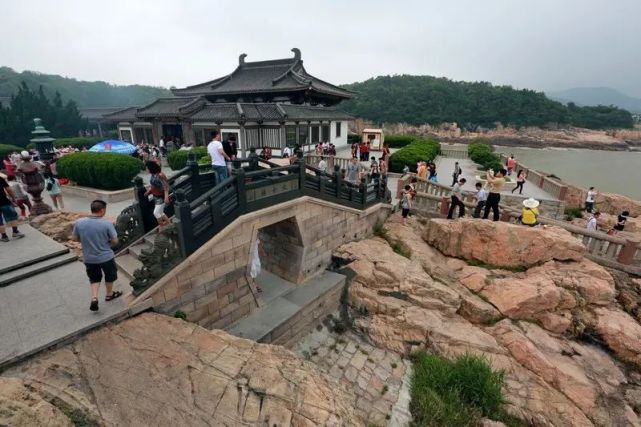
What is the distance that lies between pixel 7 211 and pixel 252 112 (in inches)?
638

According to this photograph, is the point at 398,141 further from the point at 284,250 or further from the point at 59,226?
the point at 59,226

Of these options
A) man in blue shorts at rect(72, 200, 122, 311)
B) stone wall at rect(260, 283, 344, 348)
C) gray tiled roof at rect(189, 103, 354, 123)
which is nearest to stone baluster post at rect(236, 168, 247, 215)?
man in blue shorts at rect(72, 200, 122, 311)

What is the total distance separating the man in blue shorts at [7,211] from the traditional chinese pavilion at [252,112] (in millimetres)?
14704

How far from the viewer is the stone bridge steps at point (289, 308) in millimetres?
6988

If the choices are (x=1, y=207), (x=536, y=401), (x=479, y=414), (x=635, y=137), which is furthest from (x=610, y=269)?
(x=635, y=137)

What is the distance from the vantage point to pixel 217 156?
7801 mm

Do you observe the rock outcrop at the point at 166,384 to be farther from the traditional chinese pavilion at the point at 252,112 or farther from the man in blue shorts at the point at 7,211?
the traditional chinese pavilion at the point at 252,112

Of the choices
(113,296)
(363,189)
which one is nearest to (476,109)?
(363,189)

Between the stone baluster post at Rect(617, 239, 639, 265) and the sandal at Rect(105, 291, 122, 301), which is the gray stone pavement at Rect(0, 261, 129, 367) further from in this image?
the stone baluster post at Rect(617, 239, 639, 265)

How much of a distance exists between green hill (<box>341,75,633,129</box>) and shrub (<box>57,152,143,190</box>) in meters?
64.7

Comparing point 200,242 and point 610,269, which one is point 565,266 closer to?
point 610,269

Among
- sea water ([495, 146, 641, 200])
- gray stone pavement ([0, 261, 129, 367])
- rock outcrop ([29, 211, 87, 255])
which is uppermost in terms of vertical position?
rock outcrop ([29, 211, 87, 255])

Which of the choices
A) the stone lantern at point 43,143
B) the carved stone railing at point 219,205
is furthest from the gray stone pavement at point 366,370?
the stone lantern at point 43,143

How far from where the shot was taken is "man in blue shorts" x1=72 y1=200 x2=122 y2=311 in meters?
4.67
